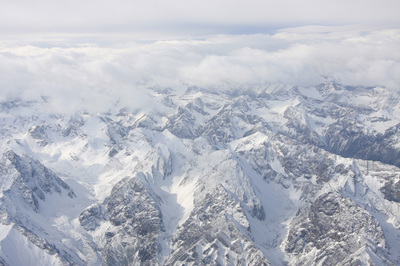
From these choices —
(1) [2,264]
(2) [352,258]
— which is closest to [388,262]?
(2) [352,258]

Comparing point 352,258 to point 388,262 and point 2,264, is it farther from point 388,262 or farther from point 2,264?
point 2,264
